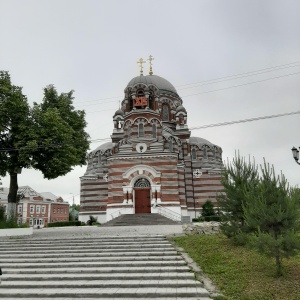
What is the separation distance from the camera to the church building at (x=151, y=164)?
3175 cm

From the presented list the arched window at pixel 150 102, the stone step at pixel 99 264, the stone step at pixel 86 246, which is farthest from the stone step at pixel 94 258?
the arched window at pixel 150 102

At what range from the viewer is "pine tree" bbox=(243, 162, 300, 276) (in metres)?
8.55

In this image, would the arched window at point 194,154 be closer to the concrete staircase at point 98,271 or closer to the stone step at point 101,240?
the stone step at point 101,240

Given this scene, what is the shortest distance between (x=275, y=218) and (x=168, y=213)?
73.9 ft

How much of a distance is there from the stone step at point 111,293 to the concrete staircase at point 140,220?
62.5 feet

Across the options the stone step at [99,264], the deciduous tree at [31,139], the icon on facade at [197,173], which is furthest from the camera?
the icon on facade at [197,173]

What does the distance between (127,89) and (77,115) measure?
18.7 meters

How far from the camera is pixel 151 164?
105 feet

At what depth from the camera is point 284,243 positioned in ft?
28.2

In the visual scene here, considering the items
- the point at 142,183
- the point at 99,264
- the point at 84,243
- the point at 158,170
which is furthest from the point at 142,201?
the point at 99,264

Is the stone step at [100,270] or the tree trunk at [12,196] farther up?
the tree trunk at [12,196]

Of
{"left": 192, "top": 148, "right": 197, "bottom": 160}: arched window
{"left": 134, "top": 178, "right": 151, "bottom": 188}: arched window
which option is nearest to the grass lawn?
{"left": 134, "top": 178, "right": 151, "bottom": 188}: arched window

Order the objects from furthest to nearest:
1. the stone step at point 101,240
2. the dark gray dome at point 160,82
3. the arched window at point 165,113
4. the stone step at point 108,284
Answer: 1. the arched window at point 165,113
2. the dark gray dome at point 160,82
3. the stone step at point 101,240
4. the stone step at point 108,284

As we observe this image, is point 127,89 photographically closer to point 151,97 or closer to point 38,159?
point 151,97
